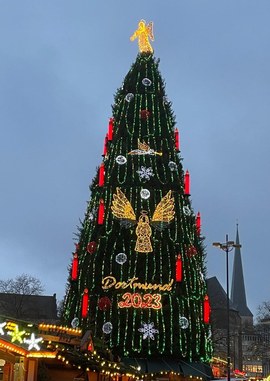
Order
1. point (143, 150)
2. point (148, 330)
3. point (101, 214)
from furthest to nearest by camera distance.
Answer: point (143, 150) < point (101, 214) < point (148, 330)

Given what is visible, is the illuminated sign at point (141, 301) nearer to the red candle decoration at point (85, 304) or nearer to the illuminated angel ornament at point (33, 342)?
the red candle decoration at point (85, 304)

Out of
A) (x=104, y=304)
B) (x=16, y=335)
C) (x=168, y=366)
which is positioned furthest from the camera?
(x=104, y=304)

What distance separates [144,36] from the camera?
46.1 metres

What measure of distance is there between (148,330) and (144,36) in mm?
23074

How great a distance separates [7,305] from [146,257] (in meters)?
49.0

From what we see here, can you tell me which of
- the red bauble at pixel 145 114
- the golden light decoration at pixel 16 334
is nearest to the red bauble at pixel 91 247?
the red bauble at pixel 145 114

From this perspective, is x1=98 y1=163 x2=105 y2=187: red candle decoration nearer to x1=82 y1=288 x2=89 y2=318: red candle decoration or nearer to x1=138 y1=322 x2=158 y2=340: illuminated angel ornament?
x1=82 y1=288 x2=89 y2=318: red candle decoration

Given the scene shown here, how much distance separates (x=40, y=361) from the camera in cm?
1900

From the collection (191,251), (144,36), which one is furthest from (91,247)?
(144,36)

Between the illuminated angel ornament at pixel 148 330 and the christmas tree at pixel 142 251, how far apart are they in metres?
0.06

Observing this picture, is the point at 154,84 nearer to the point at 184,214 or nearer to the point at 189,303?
the point at 184,214

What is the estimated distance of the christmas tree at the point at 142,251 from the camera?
3641 centimetres

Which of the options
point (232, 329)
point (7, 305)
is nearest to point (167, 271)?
point (7, 305)

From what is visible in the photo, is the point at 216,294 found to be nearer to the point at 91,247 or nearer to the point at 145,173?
the point at 145,173
